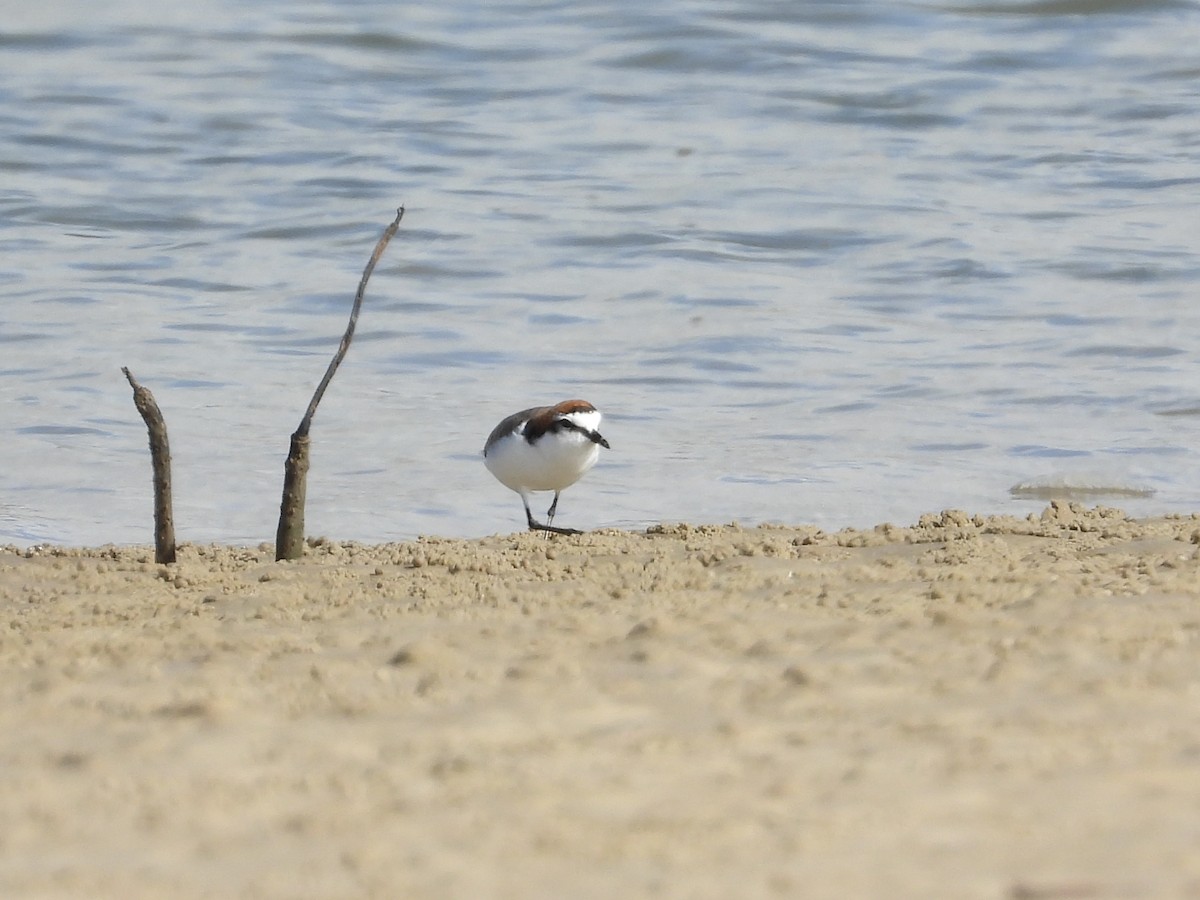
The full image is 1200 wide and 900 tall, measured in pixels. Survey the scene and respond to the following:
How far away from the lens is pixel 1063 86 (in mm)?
18000

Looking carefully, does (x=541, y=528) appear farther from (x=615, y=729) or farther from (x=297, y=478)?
(x=615, y=729)

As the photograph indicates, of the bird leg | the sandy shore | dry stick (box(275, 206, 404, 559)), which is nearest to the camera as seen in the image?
the sandy shore

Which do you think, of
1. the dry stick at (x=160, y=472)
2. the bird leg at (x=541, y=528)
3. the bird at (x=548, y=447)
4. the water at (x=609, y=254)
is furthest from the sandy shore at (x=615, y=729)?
the water at (x=609, y=254)

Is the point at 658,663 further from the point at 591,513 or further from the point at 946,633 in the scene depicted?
the point at 591,513

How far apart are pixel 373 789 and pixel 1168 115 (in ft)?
49.1

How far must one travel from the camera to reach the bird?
6.98 meters

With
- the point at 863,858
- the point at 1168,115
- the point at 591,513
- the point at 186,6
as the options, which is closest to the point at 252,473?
the point at 591,513

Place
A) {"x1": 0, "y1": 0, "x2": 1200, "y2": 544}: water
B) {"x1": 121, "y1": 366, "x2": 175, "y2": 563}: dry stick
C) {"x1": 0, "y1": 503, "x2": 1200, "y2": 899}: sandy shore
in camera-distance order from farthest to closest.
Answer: {"x1": 0, "y1": 0, "x2": 1200, "y2": 544}: water < {"x1": 121, "y1": 366, "x2": 175, "y2": 563}: dry stick < {"x1": 0, "y1": 503, "x2": 1200, "y2": 899}: sandy shore

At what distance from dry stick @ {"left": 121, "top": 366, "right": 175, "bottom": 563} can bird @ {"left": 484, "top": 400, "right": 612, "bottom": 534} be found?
5.05 ft

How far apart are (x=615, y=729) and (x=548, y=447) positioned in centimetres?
325

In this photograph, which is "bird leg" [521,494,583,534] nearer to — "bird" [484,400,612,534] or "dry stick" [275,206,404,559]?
"bird" [484,400,612,534]

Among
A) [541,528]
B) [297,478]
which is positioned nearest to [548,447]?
[541,528]

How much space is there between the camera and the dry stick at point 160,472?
5.91 metres

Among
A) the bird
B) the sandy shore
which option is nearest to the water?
the bird
